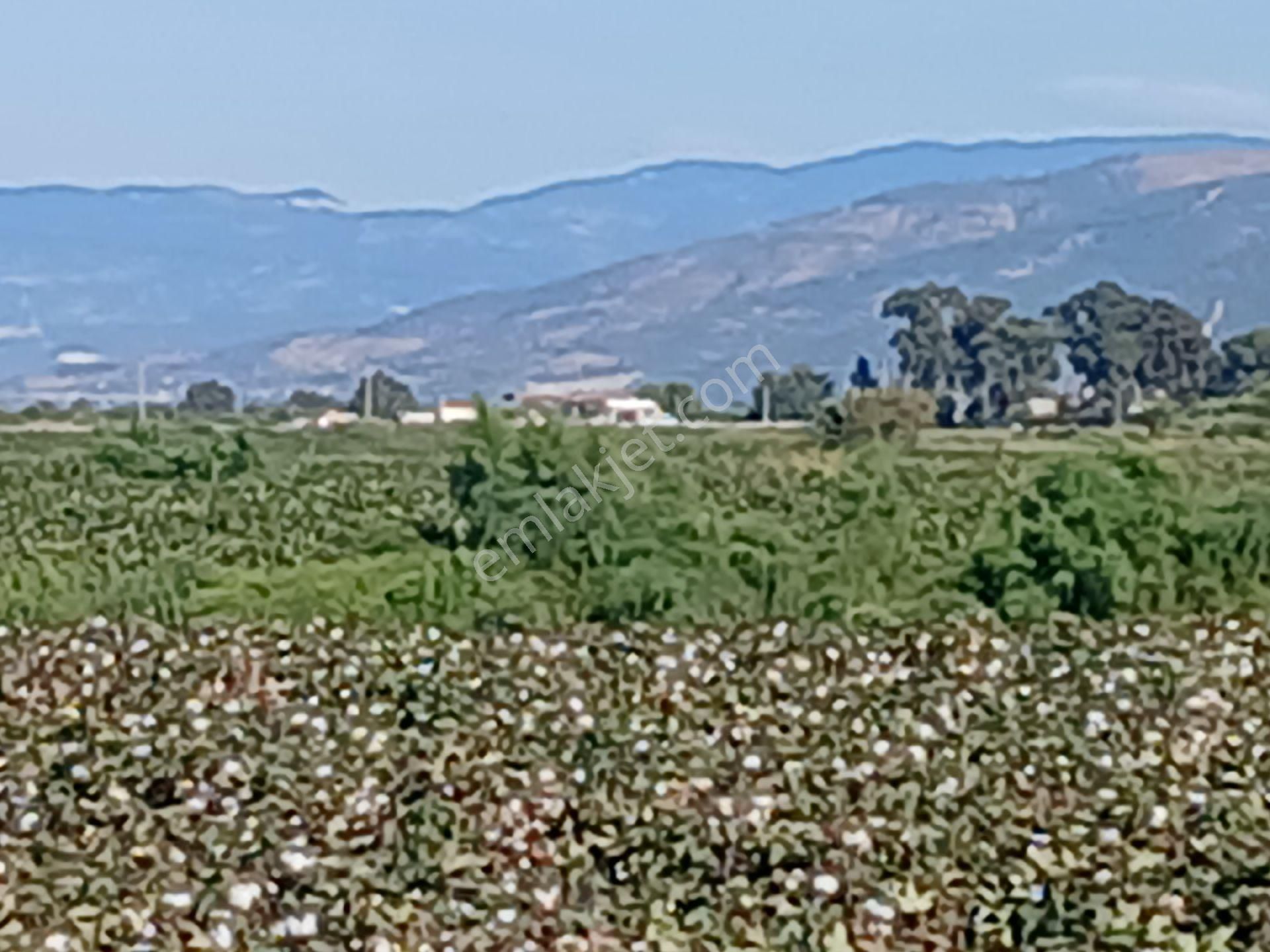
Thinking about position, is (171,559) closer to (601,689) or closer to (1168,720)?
(601,689)

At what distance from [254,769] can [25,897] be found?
1709 millimetres

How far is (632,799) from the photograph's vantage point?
318 inches

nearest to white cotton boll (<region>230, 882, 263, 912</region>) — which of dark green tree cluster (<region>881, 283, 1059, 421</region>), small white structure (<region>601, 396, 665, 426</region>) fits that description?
small white structure (<region>601, 396, 665, 426</region>)

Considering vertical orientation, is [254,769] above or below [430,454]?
above

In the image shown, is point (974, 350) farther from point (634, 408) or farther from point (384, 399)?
point (384, 399)

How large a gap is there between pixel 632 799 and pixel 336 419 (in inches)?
2349

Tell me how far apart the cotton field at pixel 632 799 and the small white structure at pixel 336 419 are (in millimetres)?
43323

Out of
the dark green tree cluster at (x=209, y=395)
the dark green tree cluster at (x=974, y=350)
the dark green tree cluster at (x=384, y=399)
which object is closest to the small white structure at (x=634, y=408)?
the dark green tree cluster at (x=384, y=399)

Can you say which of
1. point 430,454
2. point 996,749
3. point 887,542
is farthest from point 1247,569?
point 430,454

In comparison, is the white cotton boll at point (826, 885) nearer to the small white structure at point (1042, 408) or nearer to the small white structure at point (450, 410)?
the small white structure at point (450, 410)

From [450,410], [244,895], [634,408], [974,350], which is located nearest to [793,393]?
[634,408]

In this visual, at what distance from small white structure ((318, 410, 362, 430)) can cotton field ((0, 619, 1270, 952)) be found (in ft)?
142

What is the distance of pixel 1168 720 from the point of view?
31.7 ft

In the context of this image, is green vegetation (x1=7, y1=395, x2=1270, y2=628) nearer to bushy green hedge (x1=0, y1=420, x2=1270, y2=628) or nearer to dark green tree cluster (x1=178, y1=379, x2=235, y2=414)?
bushy green hedge (x1=0, y1=420, x2=1270, y2=628)
